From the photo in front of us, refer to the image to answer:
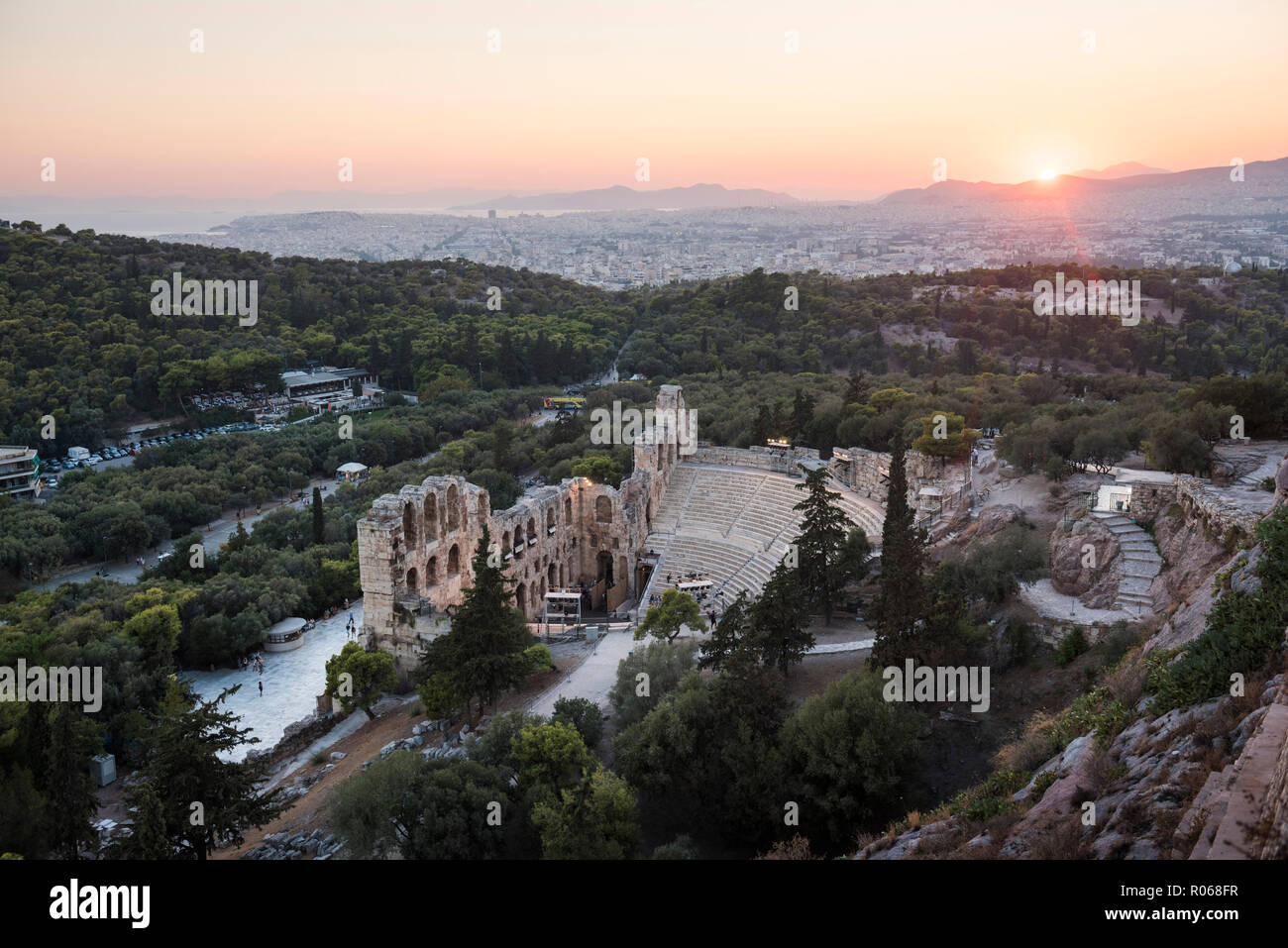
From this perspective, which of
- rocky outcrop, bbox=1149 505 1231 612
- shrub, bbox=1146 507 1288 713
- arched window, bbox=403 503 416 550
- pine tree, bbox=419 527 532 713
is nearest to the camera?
shrub, bbox=1146 507 1288 713

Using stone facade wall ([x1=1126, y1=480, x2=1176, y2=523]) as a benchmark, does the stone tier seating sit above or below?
below

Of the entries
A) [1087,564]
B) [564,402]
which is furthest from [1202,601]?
[564,402]

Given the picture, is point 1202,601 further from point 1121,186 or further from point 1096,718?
point 1121,186

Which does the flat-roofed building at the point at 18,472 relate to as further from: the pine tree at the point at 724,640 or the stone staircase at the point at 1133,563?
the stone staircase at the point at 1133,563

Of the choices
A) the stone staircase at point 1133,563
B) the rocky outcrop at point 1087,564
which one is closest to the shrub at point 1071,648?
the stone staircase at point 1133,563

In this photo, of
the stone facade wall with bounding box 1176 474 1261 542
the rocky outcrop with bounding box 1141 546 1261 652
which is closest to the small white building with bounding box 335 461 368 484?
the stone facade wall with bounding box 1176 474 1261 542

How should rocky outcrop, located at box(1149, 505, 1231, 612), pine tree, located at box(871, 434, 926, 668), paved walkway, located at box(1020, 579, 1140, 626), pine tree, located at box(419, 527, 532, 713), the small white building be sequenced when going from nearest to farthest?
rocky outcrop, located at box(1149, 505, 1231, 612), pine tree, located at box(871, 434, 926, 668), paved walkway, located at box(1020, 579, 1140, 626), pine tree, located at box(419, 527, 532, 713), the small white building

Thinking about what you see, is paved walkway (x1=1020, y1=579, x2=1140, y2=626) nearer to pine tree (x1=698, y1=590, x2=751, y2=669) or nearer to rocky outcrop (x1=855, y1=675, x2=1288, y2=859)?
pine tree (x1=698, y1=590, x2=751, y2=669)
